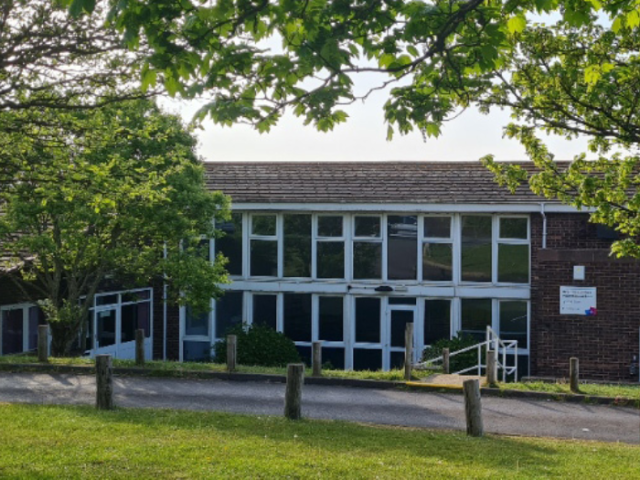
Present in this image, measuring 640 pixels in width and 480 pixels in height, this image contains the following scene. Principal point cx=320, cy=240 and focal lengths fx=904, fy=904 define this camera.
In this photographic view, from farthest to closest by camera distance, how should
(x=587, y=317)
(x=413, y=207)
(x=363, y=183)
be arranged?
(x=363, y=183), (x=413, y=207), (x=587, y=317)

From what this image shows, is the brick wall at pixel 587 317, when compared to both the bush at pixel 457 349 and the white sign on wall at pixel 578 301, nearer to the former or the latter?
the white sign on wall at pixel 578 301

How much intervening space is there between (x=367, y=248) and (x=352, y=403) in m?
10.9

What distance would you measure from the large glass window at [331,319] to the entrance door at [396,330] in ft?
4.62

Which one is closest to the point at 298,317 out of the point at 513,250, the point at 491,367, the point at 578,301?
the point at 513,250

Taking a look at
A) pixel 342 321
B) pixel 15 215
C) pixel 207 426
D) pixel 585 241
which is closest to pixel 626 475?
pixel 207 426

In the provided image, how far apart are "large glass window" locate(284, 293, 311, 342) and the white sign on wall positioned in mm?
7305

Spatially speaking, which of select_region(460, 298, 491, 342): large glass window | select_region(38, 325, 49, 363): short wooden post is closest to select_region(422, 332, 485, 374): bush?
select_region(460, 298, 491, 342): large glass window

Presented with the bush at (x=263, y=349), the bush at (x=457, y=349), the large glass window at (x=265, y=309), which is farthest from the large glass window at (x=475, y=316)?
the large glass window at (x=265, y=309)

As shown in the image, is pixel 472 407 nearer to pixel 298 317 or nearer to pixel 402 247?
pixel 402 247

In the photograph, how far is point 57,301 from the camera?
2178 cm

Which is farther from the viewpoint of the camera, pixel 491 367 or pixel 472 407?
pixel 491 367

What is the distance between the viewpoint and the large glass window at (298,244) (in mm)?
26516

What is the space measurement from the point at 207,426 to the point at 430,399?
19.9ft

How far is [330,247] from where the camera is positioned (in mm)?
26344
